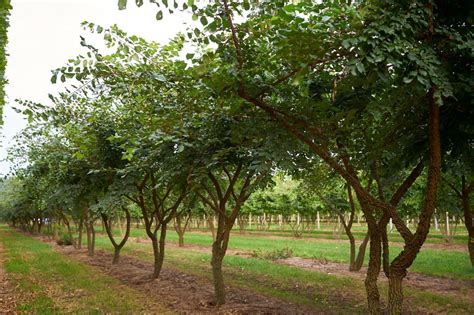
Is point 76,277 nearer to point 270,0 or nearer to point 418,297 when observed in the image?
point 418,297

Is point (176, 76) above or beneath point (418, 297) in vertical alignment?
above

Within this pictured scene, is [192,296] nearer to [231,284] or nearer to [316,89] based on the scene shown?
[231,284]

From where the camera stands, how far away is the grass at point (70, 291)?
889 cm

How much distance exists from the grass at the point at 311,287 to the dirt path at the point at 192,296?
0.58 meters

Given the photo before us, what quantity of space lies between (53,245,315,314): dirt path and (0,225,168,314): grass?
523mm

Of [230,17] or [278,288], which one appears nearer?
[230,17]

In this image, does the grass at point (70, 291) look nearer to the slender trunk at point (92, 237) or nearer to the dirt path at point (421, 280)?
the slender trunk at point (92, 237)

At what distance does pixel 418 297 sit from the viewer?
31.9 feet

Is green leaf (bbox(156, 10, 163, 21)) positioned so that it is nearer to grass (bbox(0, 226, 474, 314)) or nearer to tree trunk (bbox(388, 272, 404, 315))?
tree trunk (bbox(388, 272, 404, 315))

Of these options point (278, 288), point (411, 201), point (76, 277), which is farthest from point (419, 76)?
point (411, 201)

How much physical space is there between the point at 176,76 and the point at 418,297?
8.19m

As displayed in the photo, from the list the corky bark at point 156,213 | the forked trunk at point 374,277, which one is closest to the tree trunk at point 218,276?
the corky bark at point 156,213

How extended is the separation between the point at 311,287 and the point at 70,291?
6.50 metres

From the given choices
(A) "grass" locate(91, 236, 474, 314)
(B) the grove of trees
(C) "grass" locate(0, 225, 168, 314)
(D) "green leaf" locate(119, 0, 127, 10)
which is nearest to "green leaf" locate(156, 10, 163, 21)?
(B) the grove of trees
